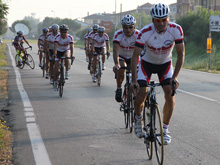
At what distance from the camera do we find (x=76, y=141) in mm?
6586

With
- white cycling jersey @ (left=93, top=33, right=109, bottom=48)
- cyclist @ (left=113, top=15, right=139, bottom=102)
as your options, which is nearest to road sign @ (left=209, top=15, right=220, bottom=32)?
white cycling jersey @ (left=93, top=33, right=109, bottom=48)

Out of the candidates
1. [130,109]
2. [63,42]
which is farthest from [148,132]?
[63,42]

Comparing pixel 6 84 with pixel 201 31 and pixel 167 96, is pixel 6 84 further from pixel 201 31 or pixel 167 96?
pixel 201 31

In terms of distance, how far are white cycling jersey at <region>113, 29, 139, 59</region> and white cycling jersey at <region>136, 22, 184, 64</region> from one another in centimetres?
218

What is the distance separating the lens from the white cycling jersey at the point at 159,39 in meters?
5.38

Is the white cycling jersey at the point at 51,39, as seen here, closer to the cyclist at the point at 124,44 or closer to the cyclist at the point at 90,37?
the cyclist at the point at 90,37

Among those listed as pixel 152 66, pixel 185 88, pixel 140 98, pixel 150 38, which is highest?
pixel 150 38

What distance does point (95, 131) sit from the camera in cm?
729

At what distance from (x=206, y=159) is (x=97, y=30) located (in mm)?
11573

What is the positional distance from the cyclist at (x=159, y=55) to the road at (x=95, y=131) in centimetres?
63

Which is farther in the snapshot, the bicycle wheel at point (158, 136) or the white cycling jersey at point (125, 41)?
the white cycling jersey at point (125, 41)

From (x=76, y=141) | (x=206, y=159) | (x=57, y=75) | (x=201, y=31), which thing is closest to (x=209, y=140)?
(x=206, y=159)

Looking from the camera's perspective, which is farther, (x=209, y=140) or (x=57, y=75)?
(x=57, y=75)

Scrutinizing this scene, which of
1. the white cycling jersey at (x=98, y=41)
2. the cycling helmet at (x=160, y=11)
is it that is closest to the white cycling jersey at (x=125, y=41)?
the cycling helmet at (x=160, y=11)
